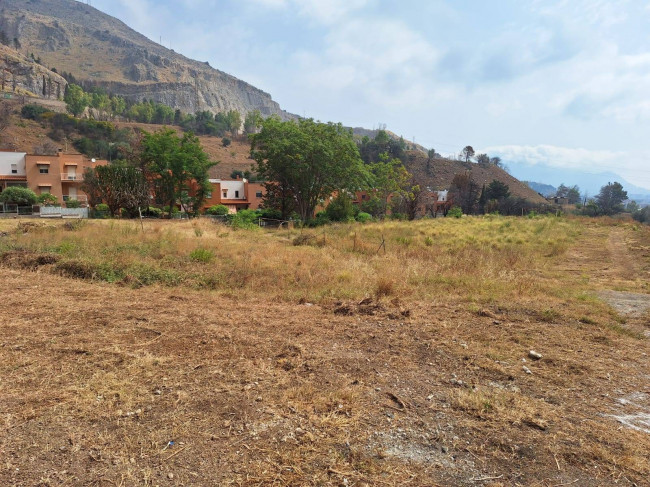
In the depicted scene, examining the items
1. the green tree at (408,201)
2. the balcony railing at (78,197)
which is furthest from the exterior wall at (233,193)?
the green tree at (408,201)

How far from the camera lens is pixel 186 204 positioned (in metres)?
37.8

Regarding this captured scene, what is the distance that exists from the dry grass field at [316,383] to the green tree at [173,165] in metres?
27.8

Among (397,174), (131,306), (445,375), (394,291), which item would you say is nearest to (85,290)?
(131,306)

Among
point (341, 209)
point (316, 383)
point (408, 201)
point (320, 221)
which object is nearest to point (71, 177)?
point (320, 221)

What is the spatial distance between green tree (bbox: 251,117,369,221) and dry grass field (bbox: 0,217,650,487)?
955 inches

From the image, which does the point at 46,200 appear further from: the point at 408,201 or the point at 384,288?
the point at 384,288

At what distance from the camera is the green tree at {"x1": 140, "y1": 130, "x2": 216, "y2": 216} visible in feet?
112

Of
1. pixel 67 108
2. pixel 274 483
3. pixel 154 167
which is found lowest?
pixel 274 483

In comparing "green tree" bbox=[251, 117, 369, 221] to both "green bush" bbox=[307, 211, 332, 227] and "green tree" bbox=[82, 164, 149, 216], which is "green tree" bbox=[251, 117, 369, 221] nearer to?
"green bush" bbox=[307, 211, 332, 227]

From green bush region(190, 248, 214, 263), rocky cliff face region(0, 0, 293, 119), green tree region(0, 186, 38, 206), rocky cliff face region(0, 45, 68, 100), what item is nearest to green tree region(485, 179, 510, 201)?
green bush region(190, 248, 214, 263)

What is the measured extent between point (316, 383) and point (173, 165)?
3454cm

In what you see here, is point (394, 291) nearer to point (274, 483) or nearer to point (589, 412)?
point (589, 412)

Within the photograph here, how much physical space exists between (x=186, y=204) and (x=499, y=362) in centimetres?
3750

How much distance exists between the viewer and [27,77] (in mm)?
107750
